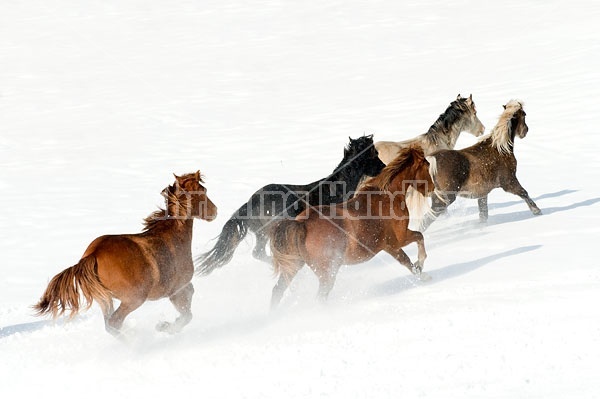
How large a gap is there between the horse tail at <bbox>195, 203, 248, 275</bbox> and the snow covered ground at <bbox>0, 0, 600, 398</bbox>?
0.33 meters

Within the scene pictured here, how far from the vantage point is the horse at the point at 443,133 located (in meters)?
12.2

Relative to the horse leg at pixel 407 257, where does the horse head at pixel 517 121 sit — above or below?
above

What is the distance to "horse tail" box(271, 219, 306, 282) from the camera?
7996 mm

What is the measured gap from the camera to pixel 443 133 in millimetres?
12586

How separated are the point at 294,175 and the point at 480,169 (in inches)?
293

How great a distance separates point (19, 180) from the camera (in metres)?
19.2

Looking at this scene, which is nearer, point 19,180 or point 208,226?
point 208,226

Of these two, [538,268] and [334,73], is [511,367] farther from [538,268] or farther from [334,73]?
[334,73]

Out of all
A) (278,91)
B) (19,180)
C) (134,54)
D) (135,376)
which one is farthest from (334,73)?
(135,376)

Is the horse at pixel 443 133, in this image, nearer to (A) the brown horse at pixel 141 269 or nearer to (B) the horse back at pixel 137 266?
(A) the brown horse at pixel 141 269

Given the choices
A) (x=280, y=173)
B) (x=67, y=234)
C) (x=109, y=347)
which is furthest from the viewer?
(x=280, y=173)

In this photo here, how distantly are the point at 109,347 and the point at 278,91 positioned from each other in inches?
864

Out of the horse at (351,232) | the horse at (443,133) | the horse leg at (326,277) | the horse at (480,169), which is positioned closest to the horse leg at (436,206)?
the horse at (480,169)

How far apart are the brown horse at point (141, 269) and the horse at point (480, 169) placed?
4.13 metres
